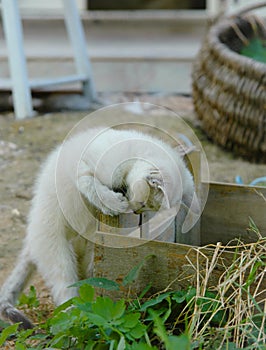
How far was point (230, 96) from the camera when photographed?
4.11 m

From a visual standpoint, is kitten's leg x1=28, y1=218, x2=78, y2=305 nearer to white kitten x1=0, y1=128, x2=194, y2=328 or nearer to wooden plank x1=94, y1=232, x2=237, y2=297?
white kitten x1=0, y1=128, x2=194, y2=328

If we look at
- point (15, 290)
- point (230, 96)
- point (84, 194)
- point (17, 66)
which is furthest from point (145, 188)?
point (17, 66)

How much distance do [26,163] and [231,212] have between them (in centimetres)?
199

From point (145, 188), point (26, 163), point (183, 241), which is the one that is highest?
point (145, 188)

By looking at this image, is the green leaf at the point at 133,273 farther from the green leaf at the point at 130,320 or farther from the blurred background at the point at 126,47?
the blurred background at the point at 126,47

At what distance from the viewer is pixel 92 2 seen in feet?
23.1

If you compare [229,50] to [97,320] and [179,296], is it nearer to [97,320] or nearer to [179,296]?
[179,296]

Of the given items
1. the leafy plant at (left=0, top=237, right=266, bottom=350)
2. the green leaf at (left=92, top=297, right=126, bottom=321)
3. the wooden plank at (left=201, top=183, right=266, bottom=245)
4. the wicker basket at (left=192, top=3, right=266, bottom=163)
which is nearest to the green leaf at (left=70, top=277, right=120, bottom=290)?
the leafy plant at (left=0, top=237, right=266, bottom=350)

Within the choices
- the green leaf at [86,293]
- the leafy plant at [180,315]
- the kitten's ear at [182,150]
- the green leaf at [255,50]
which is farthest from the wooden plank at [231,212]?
the green leaf at [255,50]

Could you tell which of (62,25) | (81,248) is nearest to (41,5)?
(62,25)

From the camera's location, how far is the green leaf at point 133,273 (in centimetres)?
179

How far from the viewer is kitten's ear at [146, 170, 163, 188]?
176cm

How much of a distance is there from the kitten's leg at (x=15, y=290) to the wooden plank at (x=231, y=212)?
61 centimetres

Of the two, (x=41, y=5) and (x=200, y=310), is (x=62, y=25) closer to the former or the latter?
(x=41, y=5)
